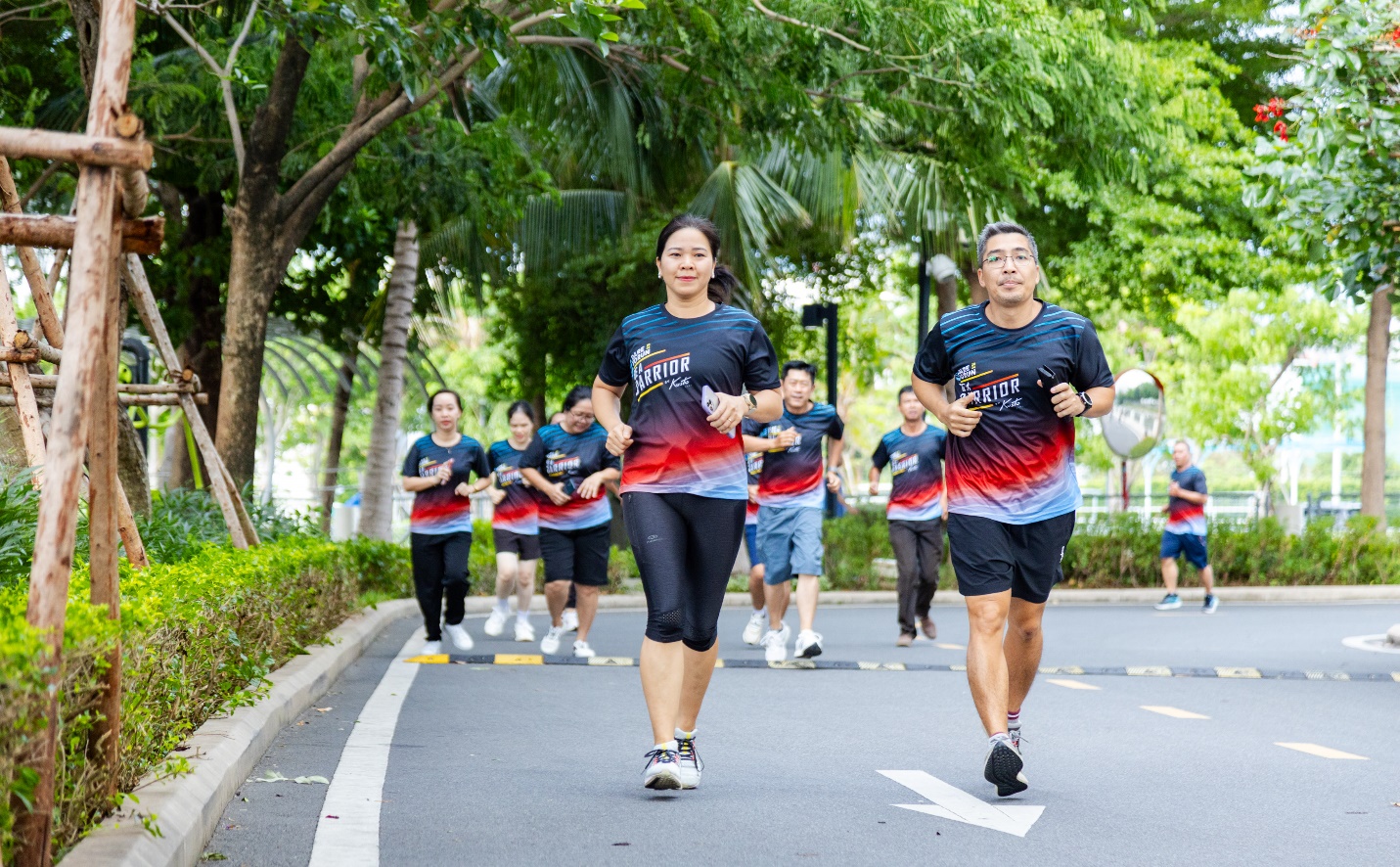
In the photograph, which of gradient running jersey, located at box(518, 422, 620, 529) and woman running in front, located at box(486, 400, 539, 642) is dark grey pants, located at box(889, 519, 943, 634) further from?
woman running in front, located at box(486, 400, 539, 642)

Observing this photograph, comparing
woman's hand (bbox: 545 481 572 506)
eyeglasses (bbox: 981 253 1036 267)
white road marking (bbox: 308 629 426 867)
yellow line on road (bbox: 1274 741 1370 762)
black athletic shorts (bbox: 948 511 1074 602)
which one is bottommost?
white road marking (bbox: 308 629 426 867)

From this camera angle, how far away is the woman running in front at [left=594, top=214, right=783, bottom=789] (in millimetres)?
5645

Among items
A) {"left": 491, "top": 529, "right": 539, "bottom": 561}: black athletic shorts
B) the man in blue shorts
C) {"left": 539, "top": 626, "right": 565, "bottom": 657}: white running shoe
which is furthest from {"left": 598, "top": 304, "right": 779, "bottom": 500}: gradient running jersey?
the man in blue shorts

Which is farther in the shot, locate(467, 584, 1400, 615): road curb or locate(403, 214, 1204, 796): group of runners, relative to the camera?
locate(467, 584, 1400, 615): road curb

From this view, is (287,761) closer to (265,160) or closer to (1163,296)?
(265,160)

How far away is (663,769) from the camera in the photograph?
5488 mm

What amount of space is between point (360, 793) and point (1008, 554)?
2.42 metres

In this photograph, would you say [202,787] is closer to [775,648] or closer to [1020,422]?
[1020,422]

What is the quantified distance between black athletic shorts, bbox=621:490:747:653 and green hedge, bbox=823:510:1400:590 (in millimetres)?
15178

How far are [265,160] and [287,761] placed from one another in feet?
23.7

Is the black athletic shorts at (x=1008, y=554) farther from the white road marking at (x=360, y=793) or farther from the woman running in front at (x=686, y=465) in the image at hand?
the white road marking at (x=360, y=793)

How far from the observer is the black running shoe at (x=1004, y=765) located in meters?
5.41

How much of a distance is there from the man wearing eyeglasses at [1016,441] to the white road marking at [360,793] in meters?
2.14

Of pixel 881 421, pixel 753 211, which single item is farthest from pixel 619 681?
pixel 881 421
